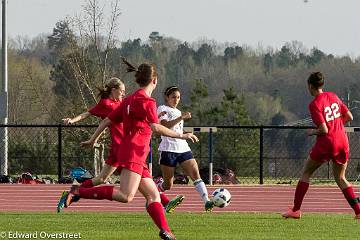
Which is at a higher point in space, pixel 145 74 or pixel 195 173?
pixel 145 74

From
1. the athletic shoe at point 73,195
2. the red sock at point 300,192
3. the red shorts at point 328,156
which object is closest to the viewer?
the athletic shoe at point 73,195

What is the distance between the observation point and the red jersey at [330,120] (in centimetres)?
1655

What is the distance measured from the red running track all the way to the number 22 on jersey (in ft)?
12.5

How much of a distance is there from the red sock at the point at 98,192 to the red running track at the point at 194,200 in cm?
577

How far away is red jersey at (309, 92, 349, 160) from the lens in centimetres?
1655

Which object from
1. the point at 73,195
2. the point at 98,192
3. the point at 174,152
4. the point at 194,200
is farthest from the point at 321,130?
the point at 194,200

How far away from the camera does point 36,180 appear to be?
31.4 metres

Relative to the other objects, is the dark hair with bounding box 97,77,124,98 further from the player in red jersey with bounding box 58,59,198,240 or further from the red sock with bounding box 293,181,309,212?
the player in red jersey with bounding box 58,59,198,240

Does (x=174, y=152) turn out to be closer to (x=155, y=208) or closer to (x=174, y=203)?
(x=174, y=203)

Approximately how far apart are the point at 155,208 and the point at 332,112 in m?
4.15

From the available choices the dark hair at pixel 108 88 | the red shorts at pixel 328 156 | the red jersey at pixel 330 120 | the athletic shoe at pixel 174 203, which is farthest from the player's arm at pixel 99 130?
the red shorts at pixel 328 156

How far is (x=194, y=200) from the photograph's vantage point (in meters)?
23.1

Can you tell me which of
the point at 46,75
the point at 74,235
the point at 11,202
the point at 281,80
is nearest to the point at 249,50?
the point at 281,80

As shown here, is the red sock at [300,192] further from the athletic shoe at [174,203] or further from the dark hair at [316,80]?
the athletic shoe at [174,203]
